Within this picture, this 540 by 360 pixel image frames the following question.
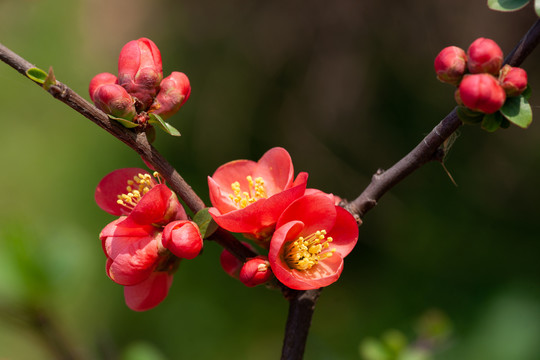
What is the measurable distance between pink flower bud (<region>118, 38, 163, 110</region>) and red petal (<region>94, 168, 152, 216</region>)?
0.36 feet

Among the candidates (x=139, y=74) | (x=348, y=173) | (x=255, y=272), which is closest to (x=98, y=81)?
(x=139, y=74)

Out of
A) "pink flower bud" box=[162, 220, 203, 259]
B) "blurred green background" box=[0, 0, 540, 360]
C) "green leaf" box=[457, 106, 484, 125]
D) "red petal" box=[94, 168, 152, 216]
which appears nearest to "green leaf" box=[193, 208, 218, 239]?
"pink flower bud" box=[162, 220, 203, 259]

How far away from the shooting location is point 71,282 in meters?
0.93

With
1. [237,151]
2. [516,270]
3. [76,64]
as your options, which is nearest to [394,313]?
[516,270]

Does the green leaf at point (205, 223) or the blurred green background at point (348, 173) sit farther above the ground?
the green leaf at point (205, 223)

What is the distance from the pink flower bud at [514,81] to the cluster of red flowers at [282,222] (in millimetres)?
220

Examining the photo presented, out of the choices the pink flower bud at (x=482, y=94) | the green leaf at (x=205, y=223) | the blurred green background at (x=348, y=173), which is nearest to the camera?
the pink flower bud at (x=482, y=94)

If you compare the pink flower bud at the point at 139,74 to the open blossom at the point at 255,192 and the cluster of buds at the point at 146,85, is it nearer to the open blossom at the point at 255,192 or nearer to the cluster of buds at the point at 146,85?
the cluster of buds at the point at 146,85

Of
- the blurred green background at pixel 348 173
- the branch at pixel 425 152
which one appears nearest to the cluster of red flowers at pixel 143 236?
the branch at pixel 425 152

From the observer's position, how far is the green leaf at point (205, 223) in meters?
0.59

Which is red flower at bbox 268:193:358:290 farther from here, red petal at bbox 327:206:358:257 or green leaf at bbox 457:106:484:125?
green leaf at bbox 457:106:484:125

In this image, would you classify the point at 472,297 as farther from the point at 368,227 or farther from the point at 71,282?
the point at 71,282

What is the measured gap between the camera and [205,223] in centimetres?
59

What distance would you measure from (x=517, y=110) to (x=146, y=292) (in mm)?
480
